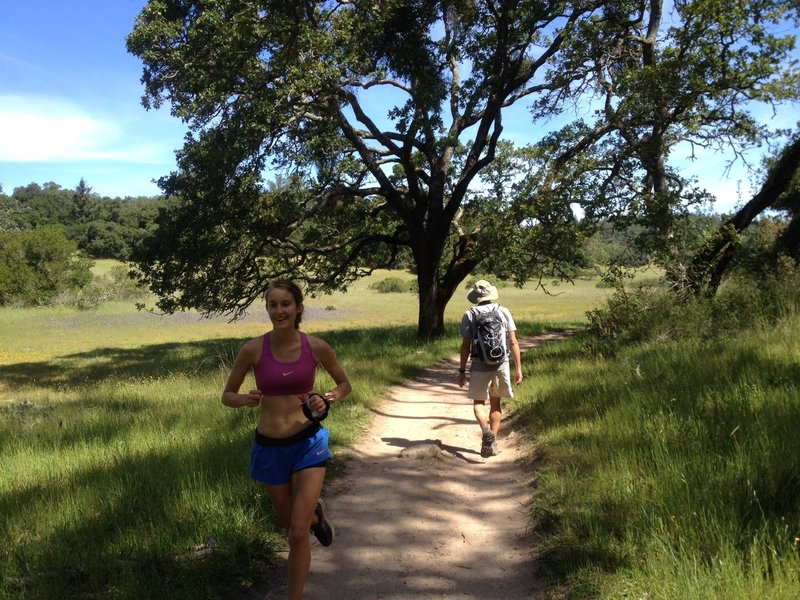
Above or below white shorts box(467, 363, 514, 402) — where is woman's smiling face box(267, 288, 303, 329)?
above

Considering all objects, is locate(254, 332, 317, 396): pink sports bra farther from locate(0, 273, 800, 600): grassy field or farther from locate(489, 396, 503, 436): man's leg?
locate(489, 396, 503, 436): man's leg

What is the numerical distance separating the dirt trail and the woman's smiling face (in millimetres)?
1655

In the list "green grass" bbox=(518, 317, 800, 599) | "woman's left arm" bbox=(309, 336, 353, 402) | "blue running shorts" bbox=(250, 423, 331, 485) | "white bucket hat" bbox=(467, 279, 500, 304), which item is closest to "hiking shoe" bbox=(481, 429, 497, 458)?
"green grass" bbox=(518, 317, 800, 599)

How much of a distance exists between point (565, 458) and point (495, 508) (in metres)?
0.86

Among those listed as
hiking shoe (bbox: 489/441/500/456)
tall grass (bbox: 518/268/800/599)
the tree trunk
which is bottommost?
hiking shoe (bbox: 489/441/500/456)

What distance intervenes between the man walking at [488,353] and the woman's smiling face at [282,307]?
10.6 feet

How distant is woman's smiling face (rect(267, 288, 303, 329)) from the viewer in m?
3.30

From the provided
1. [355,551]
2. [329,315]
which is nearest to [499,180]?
[355,551]

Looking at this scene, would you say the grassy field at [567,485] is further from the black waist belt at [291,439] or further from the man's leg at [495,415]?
the black waist belt at [291,439]

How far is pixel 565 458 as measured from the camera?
5.16m

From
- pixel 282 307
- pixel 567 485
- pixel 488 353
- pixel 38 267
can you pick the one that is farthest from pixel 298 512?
pixel 38 267

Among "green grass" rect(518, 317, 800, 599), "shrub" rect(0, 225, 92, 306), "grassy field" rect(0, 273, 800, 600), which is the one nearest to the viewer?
"green grass" rect(518, 317, 800, 599)

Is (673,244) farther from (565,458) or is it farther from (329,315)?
(329,315)

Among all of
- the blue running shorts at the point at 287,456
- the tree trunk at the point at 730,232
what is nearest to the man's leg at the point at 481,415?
the blue running shorts at the point at 287,456
